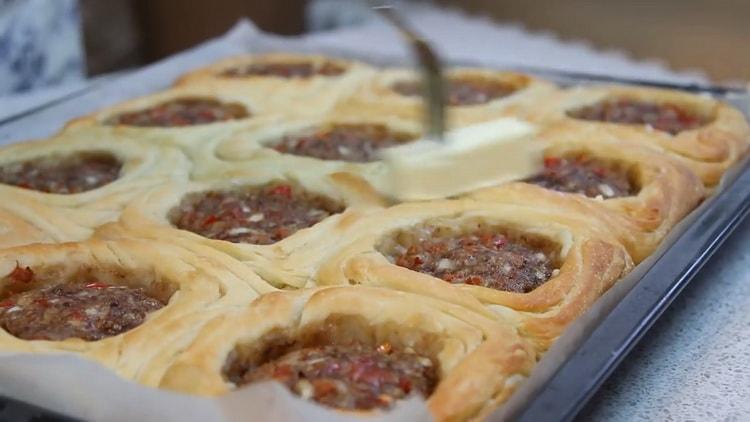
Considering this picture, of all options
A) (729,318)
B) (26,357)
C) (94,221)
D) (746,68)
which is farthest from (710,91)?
(26,357)

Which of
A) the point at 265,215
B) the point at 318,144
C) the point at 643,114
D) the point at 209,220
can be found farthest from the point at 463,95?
the point at 209,220

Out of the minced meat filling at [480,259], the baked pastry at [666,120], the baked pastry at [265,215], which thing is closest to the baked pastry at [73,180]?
the baked pastry at [265,215]

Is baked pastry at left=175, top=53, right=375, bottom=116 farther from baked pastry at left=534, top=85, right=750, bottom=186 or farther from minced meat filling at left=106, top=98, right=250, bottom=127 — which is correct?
baked pastry at left=534, top=85, right=750, bottom=186

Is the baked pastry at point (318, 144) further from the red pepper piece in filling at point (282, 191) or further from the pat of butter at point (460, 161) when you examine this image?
the pat of butter at point (460, 161)

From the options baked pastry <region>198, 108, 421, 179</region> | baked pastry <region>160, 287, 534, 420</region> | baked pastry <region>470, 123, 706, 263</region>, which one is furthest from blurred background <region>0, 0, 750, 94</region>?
baked pastry <region>160, 287, 534, 420</region>

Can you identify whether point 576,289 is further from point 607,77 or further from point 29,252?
point 607,77
